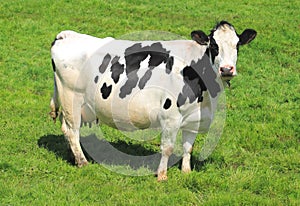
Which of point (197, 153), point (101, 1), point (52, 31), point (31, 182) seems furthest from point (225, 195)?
point (101, 1)

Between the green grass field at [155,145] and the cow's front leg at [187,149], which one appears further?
the cow's front leg at [187,149]

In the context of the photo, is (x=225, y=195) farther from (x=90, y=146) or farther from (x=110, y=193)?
(x=90, y=146)

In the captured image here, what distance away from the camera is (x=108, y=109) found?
336 inches

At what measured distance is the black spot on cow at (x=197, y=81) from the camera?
7.90 m

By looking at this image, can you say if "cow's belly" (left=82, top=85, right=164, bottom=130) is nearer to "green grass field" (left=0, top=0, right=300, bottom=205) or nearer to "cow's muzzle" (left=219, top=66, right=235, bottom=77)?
"green grass field" (left=0, top=0, right=300, bottom=205)

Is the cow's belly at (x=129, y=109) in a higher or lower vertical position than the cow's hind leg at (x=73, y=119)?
higher

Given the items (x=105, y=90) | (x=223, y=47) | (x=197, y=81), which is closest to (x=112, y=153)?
(x=105, y=90)

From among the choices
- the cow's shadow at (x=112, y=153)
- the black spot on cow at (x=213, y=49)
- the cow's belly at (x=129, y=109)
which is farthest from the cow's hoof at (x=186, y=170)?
the black spot on cow at (x=213, y=49)

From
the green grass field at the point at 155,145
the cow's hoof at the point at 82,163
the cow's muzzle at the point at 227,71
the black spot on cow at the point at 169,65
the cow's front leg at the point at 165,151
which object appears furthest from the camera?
the cow's hoof at the point at 82,163

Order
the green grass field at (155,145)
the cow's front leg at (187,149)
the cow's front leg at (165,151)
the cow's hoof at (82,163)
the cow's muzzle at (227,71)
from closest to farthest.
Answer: the cow's muzzle at (227,71), the green grass field at (155,145), the cow's front leg at (165,151), the cow's front leg at (187,149), the cow's hoof at (82,163)

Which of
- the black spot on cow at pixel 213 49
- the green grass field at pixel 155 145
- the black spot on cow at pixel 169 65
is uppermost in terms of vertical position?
the black spot on cow at pixel 213 49

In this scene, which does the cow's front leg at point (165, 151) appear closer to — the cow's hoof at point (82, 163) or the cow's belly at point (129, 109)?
the cow's belly at point (129, 109)

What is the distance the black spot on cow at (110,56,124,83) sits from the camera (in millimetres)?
8453

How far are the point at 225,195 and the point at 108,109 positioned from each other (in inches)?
92.2
